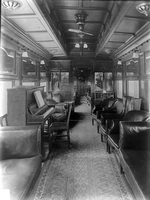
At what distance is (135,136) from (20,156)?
5.27ft

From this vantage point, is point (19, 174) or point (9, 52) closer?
point (19, 174)

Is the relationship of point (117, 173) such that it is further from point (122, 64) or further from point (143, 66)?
point (122, 64)

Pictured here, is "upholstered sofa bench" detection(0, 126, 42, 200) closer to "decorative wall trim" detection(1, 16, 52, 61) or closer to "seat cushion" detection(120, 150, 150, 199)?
"seat cushion" detection(120, 150, 150, 199)

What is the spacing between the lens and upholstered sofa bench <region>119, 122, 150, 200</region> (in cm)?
145

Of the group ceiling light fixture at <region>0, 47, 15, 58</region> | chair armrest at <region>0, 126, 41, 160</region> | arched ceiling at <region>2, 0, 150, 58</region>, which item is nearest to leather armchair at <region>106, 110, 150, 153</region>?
Result: chair armrest at <region>0, 126, 41, 160</region>

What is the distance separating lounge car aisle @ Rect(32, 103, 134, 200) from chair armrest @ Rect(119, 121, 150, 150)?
52cm

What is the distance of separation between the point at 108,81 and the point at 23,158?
19.5ft

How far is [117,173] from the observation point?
235 centimetres

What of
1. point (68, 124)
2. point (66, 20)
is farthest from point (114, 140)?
point (66, 20)

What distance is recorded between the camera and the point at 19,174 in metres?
1.61

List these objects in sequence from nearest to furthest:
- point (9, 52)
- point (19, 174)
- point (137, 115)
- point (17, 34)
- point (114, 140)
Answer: point (19, 174)
point (114, 140)
point (137, 115)
point (9, 52)
point (17, 34)

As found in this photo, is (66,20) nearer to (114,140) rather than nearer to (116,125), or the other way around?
(116,125)

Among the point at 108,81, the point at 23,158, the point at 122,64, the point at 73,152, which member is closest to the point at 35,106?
the point at 73,152

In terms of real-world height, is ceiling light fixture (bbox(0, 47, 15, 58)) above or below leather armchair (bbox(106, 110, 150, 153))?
above
